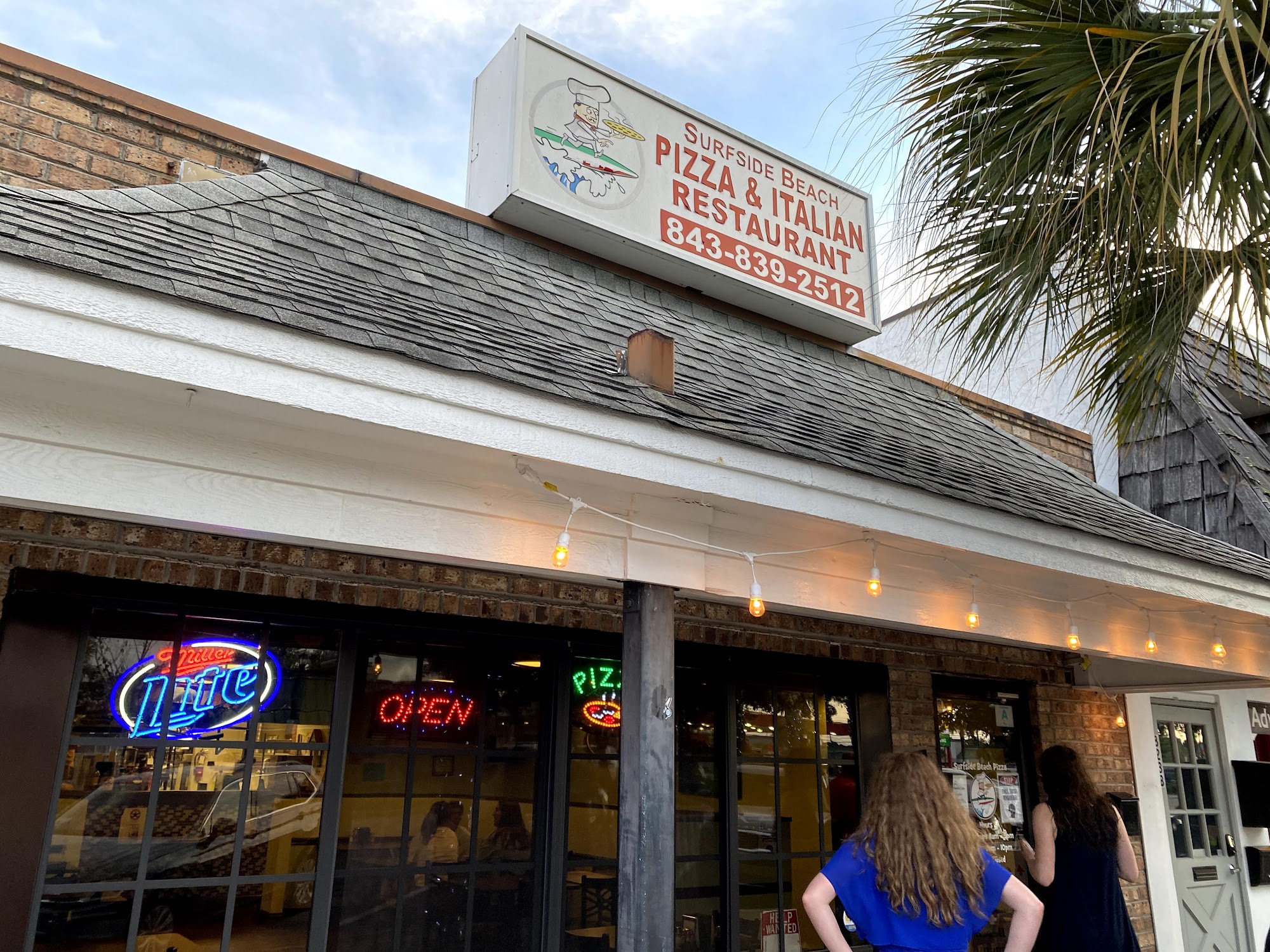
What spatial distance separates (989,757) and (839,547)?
137 inches

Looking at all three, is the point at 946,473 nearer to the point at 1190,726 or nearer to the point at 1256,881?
the point at 1190,726


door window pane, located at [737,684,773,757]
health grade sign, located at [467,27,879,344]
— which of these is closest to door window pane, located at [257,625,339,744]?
door window pane, located at [737,684,773,757]

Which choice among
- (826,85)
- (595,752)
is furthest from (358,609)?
(826,85)

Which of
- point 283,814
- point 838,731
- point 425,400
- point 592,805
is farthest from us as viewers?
point 838,731

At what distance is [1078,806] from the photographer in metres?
4.40

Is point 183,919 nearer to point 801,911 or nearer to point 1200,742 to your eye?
Answer: point 801,911

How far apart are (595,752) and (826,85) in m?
3.36

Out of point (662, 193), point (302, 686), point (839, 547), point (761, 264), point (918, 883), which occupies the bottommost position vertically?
point (918, 883)

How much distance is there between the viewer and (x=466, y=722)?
4.47 meters

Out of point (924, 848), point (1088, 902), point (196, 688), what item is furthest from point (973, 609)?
point (196, 688)

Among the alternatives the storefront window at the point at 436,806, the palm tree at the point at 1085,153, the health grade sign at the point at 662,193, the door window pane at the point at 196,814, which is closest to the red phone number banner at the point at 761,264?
the health grade sign at the point at 662,193

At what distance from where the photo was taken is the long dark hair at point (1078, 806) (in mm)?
4383

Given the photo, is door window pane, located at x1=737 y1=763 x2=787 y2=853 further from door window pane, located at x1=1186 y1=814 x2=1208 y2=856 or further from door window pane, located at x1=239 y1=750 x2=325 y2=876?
door window pane, located at x1=1186 y1=814 x2=1208 y2=856

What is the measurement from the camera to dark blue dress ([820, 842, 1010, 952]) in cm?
270
